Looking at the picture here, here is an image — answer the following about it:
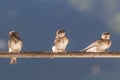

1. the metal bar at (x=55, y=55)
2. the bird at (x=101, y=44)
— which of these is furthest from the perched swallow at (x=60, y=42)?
the metal bar at (x=55, y=55)

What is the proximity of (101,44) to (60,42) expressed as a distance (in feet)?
3.22

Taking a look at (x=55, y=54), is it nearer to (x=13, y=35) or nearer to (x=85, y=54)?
(x=85, y=54)

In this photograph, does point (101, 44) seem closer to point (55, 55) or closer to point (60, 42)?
point (60, 42)

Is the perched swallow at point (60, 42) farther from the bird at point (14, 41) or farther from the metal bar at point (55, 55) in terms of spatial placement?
the metal bar at point (55, 55)

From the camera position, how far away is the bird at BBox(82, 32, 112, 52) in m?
11.7

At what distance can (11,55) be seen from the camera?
32.2 feet

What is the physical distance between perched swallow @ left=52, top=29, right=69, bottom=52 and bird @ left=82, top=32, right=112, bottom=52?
1.75 feet

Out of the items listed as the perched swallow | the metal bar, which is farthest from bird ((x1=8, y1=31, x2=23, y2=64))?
the metal bar

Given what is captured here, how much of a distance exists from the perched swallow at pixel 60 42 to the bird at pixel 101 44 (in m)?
0.53

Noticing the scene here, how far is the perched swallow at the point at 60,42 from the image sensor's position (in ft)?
37.8

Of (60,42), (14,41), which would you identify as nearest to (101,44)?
(60,42)

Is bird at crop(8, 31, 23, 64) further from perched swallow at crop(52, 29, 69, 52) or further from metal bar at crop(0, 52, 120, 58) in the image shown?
metal bar at crop(0, 52, 120, 58)

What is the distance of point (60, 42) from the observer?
38.3 feet

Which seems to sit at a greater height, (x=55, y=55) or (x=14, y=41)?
(x=14, y=41)
